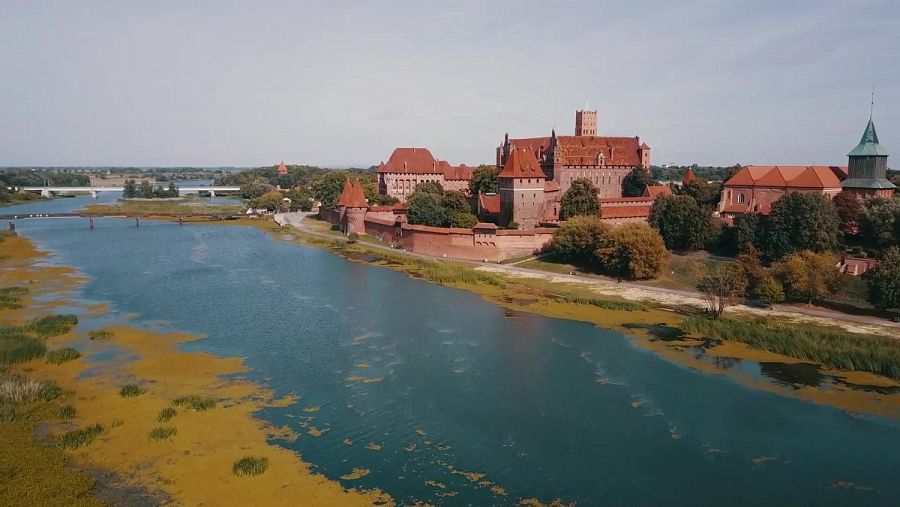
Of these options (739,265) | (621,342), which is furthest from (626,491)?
(739,265)

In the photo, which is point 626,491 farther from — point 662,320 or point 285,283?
point 285,283

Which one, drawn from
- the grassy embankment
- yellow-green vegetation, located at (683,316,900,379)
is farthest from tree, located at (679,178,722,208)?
yellow-green vegetation, located at (683,316,900,379)

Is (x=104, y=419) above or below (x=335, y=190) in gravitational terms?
below

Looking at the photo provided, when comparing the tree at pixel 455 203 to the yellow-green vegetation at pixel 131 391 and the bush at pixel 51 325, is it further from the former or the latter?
the yellow-green vegetation at pixel 131 391

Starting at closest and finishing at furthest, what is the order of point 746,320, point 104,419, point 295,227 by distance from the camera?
point 104,419 < point 746,320 < point 295,227

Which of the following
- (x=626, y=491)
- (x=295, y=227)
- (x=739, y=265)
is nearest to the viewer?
(x=626, y=491)

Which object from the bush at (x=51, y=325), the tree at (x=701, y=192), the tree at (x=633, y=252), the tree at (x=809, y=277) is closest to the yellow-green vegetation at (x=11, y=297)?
the bush at (x=51, y=325)

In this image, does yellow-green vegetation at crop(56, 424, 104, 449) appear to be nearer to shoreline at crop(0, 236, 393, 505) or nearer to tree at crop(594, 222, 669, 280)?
shoreline at crop(0, 236, 393, 505)

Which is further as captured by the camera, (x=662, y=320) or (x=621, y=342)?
(x=662, y=320)
